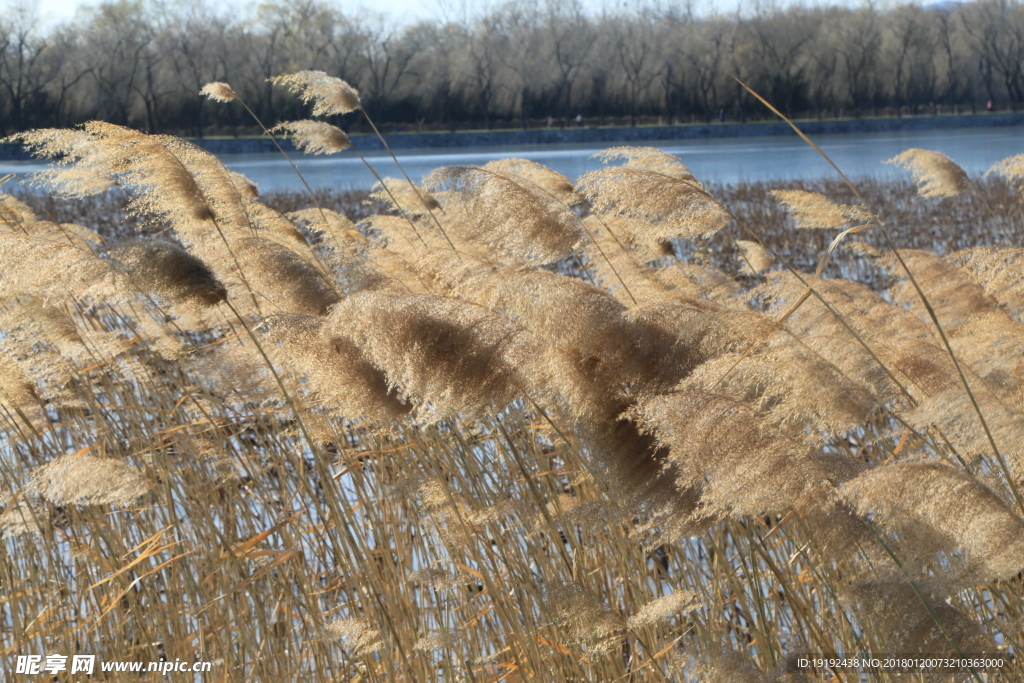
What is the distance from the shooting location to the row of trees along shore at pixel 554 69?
180 feet

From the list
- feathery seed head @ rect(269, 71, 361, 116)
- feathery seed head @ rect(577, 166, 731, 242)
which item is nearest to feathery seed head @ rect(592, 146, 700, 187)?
feathery seed head @ rect(269, 71, 361, 116)

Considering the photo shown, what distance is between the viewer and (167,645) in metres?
2.25

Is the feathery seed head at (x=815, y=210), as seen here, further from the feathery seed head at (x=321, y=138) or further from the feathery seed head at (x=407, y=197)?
the feathery seed head at (x=407, y=197)

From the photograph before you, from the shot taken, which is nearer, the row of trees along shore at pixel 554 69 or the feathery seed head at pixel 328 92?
the feathery seed head at pixel 328 92

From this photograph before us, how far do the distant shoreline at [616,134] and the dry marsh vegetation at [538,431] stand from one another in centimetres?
4158

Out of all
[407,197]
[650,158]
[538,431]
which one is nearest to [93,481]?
[538,431]

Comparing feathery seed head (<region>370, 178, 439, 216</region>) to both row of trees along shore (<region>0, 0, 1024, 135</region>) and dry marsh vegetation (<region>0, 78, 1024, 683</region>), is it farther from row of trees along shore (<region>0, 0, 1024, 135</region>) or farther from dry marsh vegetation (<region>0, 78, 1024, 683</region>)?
row of trees along shore (<region>0, 0, 1024, 135</region>)

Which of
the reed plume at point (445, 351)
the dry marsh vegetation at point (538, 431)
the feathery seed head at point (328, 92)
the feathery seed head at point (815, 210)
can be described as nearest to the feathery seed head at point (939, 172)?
the dry marsh vegetation at point (538, 431)

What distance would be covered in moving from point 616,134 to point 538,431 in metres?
44.7

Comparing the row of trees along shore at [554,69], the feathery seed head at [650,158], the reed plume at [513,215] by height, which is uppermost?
the row of trees along shore at [554,69]

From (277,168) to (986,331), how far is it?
3623 centimetres

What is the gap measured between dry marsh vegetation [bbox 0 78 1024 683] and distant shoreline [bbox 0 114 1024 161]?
41.6m

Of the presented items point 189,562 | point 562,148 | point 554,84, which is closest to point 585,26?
point 554,84

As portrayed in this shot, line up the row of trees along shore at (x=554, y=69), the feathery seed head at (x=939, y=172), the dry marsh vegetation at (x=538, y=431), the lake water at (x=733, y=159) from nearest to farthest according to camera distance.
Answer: the dry marsh vegetation at (x=538, y=431) < the feathery seed head at (x=939, y=172) < the lake water at (x=733, y=159) < the row of trees along shore at (x=554, y=69)
